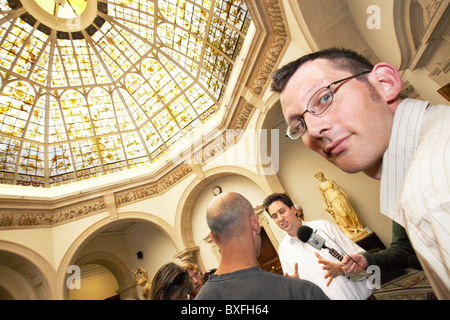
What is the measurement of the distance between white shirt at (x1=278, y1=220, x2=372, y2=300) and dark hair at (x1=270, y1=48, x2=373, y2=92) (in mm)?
1745

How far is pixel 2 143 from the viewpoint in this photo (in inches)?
338

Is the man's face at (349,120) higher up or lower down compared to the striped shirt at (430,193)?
higher up

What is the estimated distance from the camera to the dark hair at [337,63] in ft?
4.29

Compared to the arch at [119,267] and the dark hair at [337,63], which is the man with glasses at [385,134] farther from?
the arch at [119,267]

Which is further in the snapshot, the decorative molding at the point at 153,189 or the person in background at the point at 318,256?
the decorative molding at the point at 153,189

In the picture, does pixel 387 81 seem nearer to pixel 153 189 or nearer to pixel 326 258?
pixel 326 258

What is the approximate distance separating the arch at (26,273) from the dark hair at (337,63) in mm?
10050

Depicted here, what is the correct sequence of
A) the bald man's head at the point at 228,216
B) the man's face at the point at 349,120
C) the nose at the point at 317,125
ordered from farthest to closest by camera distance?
the bald man's head at the point at 228,216, the nose at the point at 317,125, the man's face at the point at 349,120

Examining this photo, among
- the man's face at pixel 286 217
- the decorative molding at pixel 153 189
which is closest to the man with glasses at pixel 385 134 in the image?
the man's face at pixel 286 217

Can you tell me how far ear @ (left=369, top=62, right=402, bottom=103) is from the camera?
3.76ft

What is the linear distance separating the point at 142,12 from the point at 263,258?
965 centimetres

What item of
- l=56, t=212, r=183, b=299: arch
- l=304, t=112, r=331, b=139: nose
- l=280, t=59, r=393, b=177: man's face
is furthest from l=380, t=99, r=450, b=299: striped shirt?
l=56, t=212, r=183, b=299: arch

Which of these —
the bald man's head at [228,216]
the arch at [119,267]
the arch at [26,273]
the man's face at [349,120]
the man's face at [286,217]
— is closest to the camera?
the man's face at [349,120]

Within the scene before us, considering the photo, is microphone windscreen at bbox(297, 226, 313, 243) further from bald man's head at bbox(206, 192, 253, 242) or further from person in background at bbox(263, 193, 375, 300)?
bald man's head at bbox(206, 192, 253, 242)
